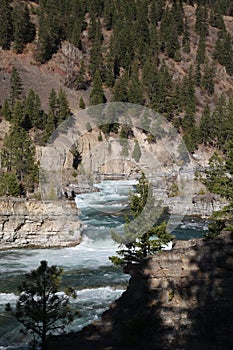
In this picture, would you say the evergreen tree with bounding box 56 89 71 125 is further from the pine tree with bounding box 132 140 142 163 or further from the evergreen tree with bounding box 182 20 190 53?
the evergreen tree with bounding box 182 20 190 53

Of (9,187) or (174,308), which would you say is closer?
(174,308)

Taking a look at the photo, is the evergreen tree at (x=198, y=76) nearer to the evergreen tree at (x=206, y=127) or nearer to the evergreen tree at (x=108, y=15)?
the evergreen tree at (x=206, y=127)

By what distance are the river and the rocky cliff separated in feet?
20.1

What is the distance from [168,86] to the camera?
305ft

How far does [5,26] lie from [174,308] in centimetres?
8939

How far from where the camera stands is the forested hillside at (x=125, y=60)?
262 ft

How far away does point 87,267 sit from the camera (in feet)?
95.1

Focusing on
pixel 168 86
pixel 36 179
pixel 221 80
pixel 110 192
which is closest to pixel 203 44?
pixel 221 80

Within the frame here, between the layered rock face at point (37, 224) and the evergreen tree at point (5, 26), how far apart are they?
65961 mm

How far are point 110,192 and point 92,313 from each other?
1445 inches

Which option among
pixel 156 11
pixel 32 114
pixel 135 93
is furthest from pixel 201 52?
pixel 32 114

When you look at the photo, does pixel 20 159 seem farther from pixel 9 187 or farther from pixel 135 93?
pixel 135 93

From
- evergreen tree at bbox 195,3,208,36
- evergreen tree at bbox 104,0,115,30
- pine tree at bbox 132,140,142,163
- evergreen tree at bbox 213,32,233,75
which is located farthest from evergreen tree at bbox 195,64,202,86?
pine tree at bbox 132,140,142,163

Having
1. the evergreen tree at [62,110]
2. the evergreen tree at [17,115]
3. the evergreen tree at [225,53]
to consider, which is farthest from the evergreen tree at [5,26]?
the evergreen tree at [225,53]
